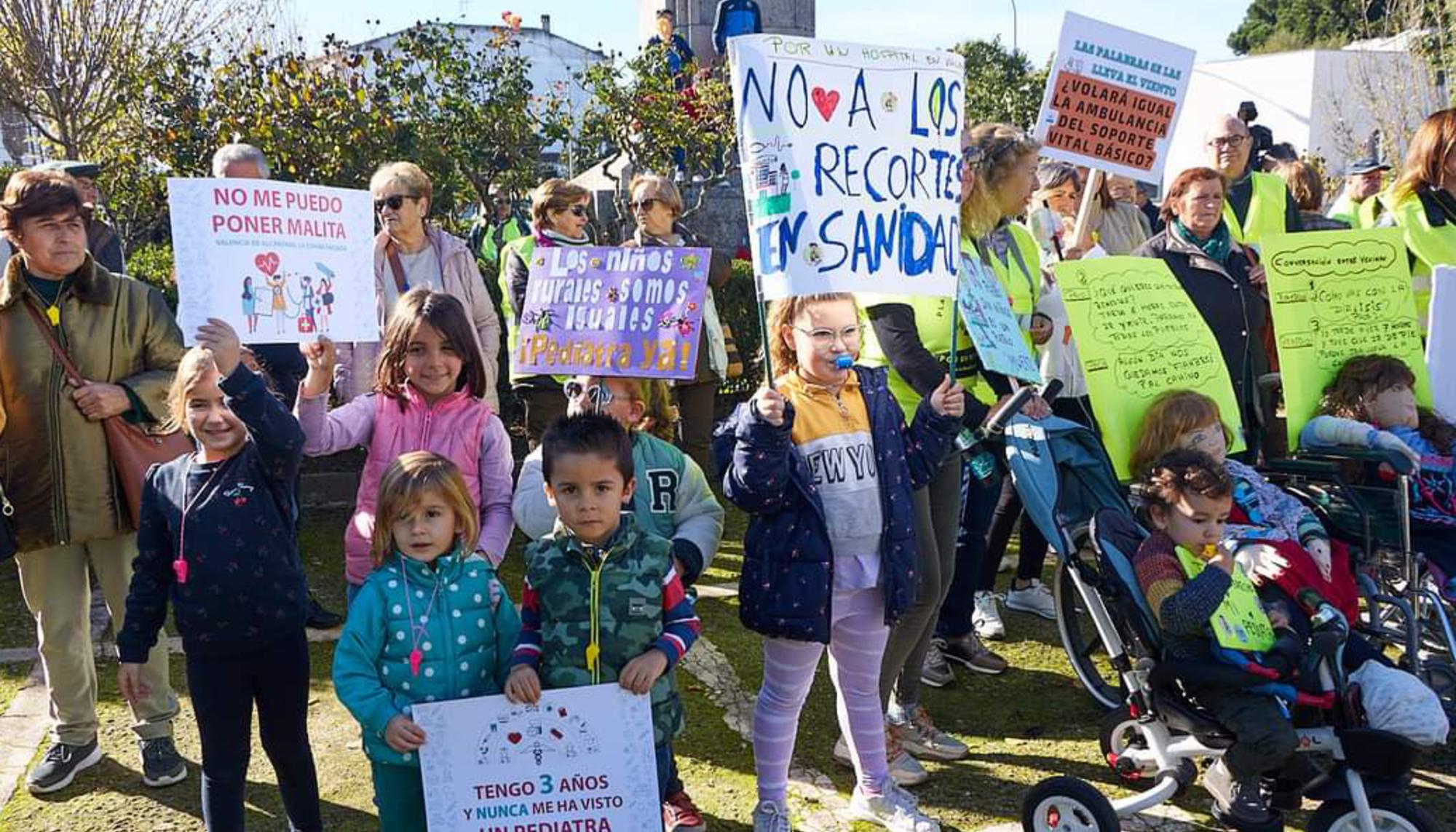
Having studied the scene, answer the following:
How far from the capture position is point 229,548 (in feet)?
10.4

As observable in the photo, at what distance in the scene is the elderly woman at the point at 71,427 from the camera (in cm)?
372

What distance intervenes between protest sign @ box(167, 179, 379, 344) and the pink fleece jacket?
237 mm

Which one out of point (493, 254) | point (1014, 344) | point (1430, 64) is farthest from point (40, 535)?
point (1430, 64)

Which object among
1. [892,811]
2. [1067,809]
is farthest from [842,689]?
[1067,809]

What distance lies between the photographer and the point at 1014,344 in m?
3.99

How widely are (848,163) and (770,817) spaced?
185cm

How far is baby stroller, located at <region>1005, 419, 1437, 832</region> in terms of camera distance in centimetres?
309

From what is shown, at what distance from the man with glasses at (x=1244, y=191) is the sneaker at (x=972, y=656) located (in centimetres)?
225

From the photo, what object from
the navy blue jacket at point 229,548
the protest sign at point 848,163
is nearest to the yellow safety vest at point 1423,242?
the protest sign at point 848,163

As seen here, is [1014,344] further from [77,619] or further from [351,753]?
[77,619]

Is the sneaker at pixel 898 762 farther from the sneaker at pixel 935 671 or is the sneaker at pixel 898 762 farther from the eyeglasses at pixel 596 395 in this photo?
the eyeglasses at pixel 596 395

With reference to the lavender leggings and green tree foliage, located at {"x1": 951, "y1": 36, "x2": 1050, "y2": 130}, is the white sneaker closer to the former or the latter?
the lavender leggings

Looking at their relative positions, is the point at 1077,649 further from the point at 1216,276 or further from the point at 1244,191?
the point at 1244,191

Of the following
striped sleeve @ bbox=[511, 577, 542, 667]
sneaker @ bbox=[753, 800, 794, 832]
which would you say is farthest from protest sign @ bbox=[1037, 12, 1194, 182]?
striped sleeve @ bbox=[511, 577, 542, 667]
